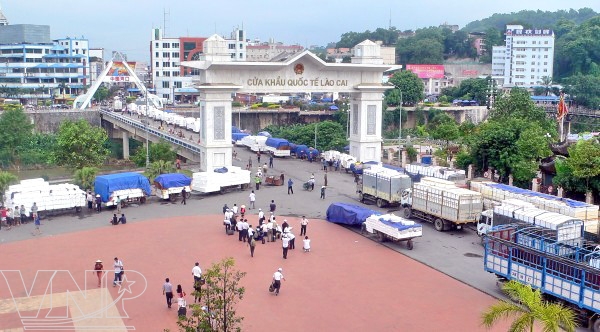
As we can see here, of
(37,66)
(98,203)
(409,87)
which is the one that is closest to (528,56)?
(409,87)

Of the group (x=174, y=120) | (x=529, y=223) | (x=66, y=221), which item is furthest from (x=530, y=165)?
(x=174, y=120)

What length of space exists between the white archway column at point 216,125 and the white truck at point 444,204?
12677mm

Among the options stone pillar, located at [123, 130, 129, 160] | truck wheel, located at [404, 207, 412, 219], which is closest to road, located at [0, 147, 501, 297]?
truck wheel, located at [404, 207, 412, 219]

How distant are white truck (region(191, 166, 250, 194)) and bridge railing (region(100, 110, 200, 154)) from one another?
22.1ft

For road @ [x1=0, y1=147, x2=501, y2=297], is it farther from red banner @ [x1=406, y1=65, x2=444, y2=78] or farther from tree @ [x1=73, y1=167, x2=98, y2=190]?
red banner @ [x1=406, y1=65, x2=444, y2=78]

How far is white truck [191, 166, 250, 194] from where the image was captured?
1245 inches

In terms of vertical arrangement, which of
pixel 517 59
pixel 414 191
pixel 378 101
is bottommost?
pixel 414 191

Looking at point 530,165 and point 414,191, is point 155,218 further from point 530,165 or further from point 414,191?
point 530,165

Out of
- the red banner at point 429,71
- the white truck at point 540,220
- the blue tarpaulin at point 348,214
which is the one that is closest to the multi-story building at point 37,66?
the red banner at point 429,71

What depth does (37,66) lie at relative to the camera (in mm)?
90750

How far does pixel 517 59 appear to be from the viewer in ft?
336

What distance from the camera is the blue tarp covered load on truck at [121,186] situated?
28.8 m

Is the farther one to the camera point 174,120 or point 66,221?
point 174,120

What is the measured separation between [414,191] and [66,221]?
586 inches
